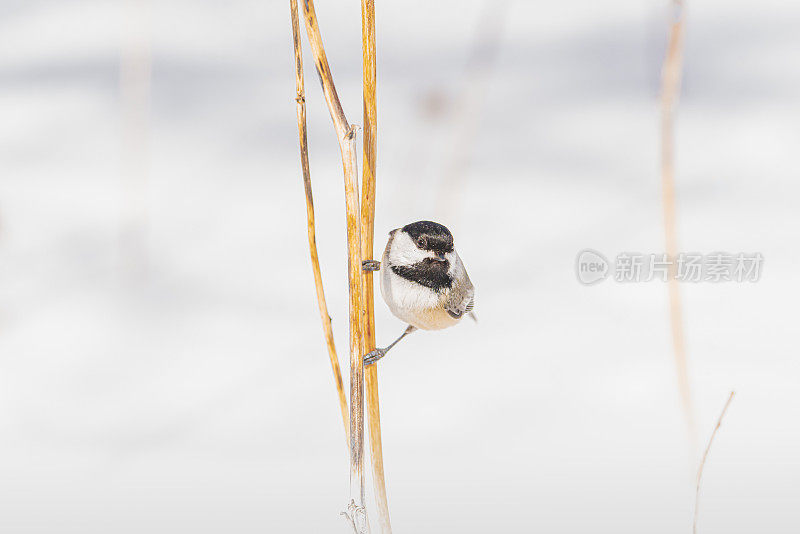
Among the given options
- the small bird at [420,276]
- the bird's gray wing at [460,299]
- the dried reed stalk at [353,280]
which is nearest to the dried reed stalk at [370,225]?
the dried reed stalk at [353,280]

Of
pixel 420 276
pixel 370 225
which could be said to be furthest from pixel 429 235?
pixel 370 225

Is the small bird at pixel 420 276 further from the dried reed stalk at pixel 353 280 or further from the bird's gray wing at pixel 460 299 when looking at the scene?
the dried reed stalk at pixel 353 280

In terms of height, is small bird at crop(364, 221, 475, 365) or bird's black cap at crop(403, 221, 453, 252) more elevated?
bird's black cap at crop(403, 221, 453, 252)

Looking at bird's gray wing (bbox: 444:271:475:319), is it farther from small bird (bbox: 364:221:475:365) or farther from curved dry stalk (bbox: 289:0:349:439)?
curved dry stalk (bbox: 289:0:349:439)

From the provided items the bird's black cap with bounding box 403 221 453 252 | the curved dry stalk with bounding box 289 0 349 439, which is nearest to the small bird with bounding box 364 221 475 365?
the bird's black cap with bounding box 403 221 453 252

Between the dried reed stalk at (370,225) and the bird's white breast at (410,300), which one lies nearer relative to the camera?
the dried reed stalk at (370,225)

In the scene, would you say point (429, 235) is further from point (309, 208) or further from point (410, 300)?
point (309, 208)
